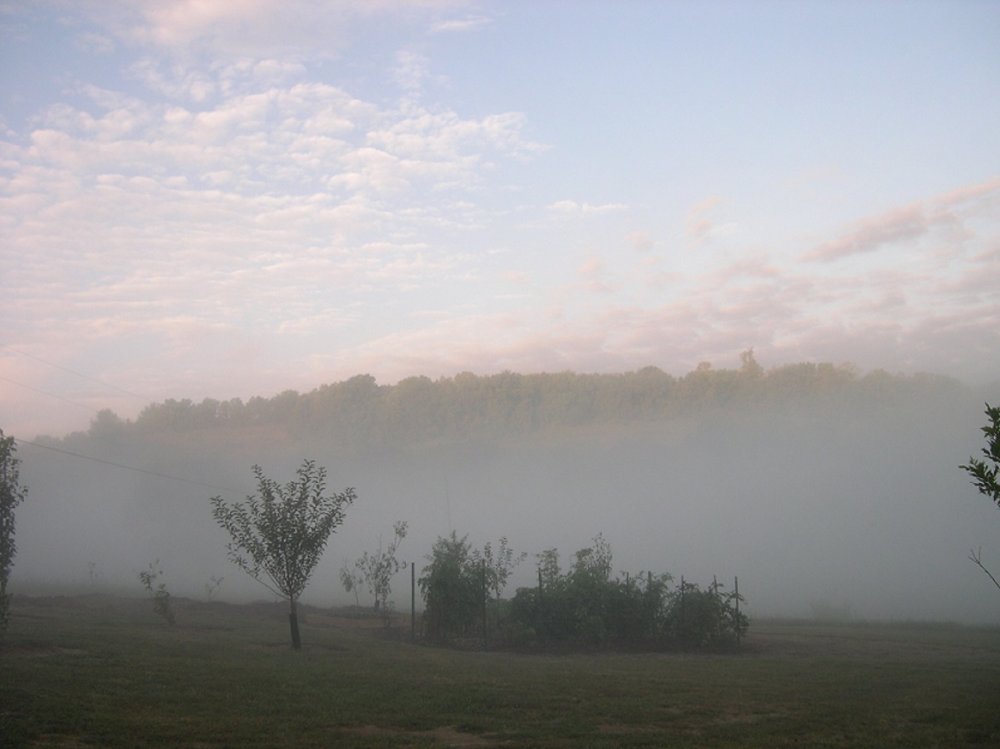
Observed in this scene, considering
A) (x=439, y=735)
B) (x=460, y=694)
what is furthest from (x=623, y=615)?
(x=439, y=735)

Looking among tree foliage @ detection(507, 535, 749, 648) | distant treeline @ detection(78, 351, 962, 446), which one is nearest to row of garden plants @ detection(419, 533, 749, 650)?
tree foliage @ detection(507, 535, 749, 648)

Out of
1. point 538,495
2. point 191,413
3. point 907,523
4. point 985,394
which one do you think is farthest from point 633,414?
point 191,413

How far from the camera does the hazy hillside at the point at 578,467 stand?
351ft

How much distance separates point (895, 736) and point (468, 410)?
116 metres

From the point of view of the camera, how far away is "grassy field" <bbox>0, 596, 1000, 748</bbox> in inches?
533

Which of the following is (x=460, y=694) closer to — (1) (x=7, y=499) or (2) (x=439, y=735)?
(2) (x=439, y=735)

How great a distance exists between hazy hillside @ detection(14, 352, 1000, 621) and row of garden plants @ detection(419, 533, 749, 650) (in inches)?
2435

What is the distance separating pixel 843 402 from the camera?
388 ft

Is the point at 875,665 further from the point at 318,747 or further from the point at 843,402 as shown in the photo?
the point at 843,402

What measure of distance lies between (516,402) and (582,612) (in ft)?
307

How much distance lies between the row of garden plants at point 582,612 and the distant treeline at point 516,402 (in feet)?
282

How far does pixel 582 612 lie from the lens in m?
35.4

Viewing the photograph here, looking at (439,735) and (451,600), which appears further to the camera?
(451,600)

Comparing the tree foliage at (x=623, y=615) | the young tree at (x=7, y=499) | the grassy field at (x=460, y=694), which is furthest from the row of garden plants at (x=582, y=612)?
the young tree at (x=7, y=499)
